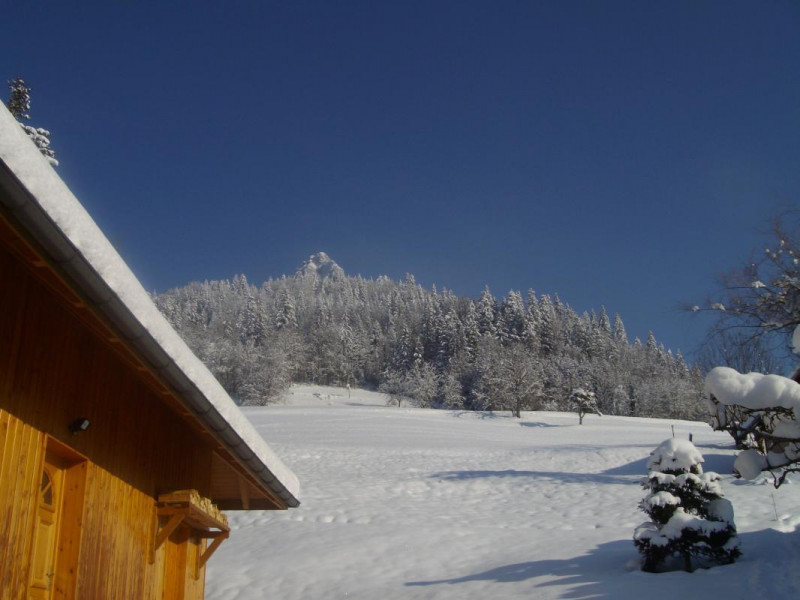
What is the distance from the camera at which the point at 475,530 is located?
15758 millimetres

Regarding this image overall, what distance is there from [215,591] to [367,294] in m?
155

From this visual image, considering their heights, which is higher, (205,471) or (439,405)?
(439,405)

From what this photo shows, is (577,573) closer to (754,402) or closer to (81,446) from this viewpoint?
(754,402)

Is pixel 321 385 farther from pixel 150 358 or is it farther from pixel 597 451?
pixel 150 358

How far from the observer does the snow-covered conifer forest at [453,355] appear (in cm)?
7212

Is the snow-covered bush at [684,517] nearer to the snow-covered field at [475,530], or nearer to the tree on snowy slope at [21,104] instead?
the snow-covered field at [475,530]

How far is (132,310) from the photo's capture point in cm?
339

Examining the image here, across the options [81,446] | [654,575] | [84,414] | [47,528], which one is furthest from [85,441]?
[654,575]

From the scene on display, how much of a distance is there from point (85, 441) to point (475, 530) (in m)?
12.8

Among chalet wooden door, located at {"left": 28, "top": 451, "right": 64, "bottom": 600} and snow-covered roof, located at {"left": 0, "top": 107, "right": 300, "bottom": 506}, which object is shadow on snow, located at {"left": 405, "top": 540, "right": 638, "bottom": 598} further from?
chalet wooden door, located at {"left": 28, "top": 451, "right": 64, "bottom": 600}

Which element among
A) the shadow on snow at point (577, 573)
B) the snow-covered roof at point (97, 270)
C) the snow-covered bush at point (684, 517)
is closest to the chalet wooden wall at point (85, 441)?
the snow-covered roof at point (97, 270)

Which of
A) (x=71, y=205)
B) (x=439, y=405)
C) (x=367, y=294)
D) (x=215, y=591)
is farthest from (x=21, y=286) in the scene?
(x=367, y=294)

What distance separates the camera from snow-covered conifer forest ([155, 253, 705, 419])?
72125 mm

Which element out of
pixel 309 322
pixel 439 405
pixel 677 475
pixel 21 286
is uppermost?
pixel 309 322
